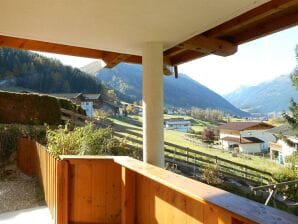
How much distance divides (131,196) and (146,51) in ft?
4.43

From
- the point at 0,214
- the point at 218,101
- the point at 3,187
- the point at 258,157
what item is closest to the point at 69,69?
the point at 218,101

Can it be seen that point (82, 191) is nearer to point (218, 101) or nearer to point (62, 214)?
point (62, 214)

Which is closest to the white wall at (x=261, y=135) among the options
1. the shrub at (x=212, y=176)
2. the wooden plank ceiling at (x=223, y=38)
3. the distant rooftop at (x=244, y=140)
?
the distant rooftop at (x=244, y=140)

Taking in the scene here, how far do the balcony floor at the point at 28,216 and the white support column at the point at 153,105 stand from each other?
158 centimetres

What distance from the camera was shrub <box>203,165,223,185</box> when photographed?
9.62 m

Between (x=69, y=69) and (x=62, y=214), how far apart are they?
75.3 feet

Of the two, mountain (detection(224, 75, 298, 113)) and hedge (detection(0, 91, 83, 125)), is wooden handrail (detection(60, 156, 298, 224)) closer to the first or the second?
hedge (detection(0, 91, 83, 125))

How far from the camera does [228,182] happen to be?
1033 cm

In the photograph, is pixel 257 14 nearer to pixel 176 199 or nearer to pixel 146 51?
pixel 146 51

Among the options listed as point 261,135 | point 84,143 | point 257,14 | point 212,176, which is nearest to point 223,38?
point 257,14

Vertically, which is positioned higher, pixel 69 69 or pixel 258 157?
pixel 69 69

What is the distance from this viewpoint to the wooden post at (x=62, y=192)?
297cm

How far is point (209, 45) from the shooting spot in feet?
9.22

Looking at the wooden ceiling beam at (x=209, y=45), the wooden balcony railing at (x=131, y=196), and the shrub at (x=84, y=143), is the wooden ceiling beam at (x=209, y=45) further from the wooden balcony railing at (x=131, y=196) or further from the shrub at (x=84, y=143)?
the shrub at (x=84, y=143)
